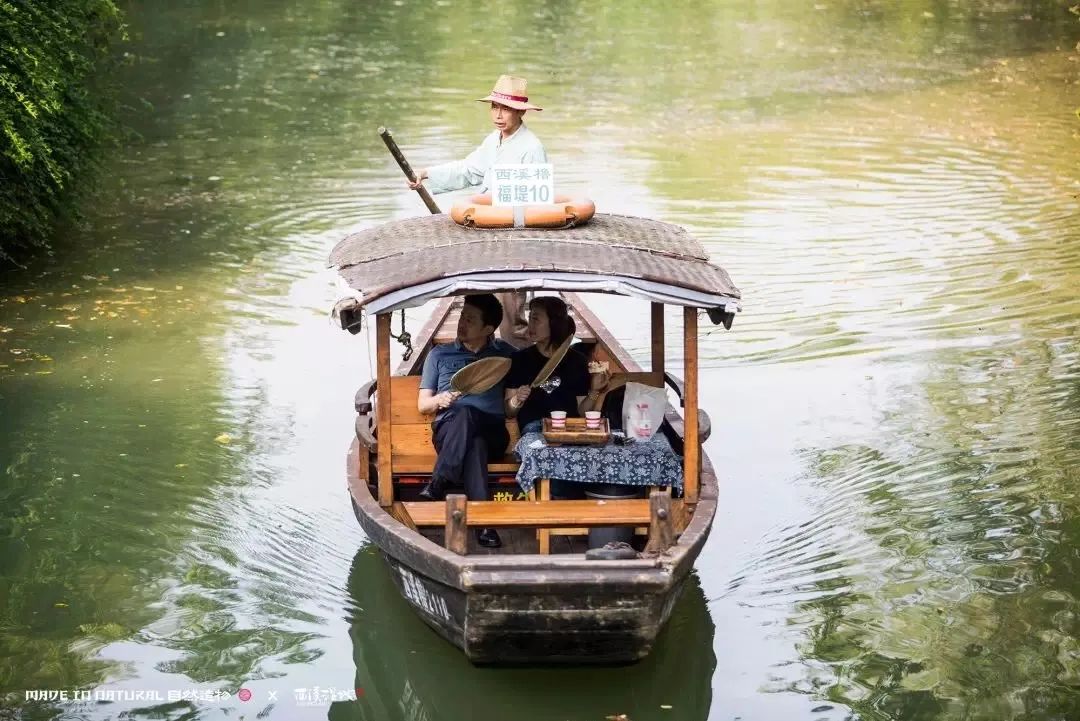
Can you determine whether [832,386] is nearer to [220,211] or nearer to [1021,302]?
[1021,302]

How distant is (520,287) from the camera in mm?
6488

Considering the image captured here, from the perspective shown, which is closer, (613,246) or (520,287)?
(520,287)

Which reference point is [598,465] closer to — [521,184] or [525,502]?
[525,502]

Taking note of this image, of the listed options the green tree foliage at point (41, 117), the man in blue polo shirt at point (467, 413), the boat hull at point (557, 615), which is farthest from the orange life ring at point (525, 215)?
the green tree foliage at point (41, 117)

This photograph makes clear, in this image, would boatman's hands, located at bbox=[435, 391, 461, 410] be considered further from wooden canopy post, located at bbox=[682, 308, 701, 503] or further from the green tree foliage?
the green tree foliage

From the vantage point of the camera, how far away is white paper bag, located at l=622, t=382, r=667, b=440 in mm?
7191

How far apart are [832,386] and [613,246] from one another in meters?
3.97

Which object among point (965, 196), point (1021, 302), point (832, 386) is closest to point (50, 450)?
point (832, 386)

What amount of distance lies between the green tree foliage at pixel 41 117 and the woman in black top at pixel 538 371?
204 inches

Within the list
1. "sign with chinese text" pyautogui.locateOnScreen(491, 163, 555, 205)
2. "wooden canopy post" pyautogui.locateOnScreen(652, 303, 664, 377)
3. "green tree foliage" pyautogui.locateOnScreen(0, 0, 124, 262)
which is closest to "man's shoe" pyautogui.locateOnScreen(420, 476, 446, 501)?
"sign with chinese text" pyautogui.locateOnScreen(491, 163, 555, 205)

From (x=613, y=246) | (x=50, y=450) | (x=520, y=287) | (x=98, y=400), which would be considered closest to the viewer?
(x=520, y=287)

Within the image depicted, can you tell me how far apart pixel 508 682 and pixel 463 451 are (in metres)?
1.06

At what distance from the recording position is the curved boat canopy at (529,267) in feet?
21.5

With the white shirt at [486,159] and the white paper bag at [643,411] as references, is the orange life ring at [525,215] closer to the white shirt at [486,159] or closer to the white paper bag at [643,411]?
the white paper bag at [643,411]
